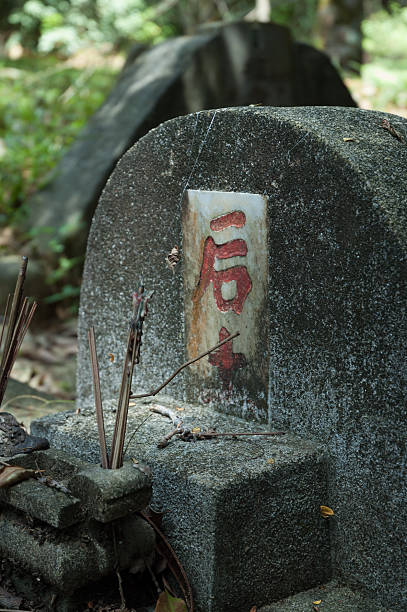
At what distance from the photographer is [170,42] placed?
615 centimetres

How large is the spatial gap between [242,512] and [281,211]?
90 cm

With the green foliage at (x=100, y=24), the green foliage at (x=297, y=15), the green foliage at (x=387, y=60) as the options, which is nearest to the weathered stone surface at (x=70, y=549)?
the green foliage at (x=387, y=60)

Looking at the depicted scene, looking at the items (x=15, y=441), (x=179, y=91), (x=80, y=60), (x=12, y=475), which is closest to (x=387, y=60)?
(x=80, y=60)

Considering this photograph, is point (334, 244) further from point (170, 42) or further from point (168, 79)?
point (170, 42)

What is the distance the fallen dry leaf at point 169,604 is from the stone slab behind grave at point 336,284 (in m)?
0.51

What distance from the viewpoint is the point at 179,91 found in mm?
5559

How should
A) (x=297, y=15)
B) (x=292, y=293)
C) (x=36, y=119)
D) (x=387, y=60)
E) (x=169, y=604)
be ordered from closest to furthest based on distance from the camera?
(x=169, y=604) < (x=292, y=293) < (x=36, y=119) < (x=387, y=60) < (x=297, y=15)

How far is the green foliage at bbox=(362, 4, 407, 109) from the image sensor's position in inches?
336

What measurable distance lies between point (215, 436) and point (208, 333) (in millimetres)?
397

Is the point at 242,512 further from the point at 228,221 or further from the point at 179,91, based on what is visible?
the point at 179,91

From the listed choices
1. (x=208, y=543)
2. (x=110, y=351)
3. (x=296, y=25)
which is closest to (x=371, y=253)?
(x=208, y=543)

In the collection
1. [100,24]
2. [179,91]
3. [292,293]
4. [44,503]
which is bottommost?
[44,503]

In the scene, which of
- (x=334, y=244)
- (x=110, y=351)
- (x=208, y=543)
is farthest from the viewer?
(x=110, y=351)

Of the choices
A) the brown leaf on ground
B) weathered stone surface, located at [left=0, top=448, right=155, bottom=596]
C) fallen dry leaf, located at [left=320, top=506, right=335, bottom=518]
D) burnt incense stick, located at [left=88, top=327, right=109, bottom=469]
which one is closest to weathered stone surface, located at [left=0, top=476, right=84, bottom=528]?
weathered stone surface, located at [left=0, top=448, right=155, bottom=596]
